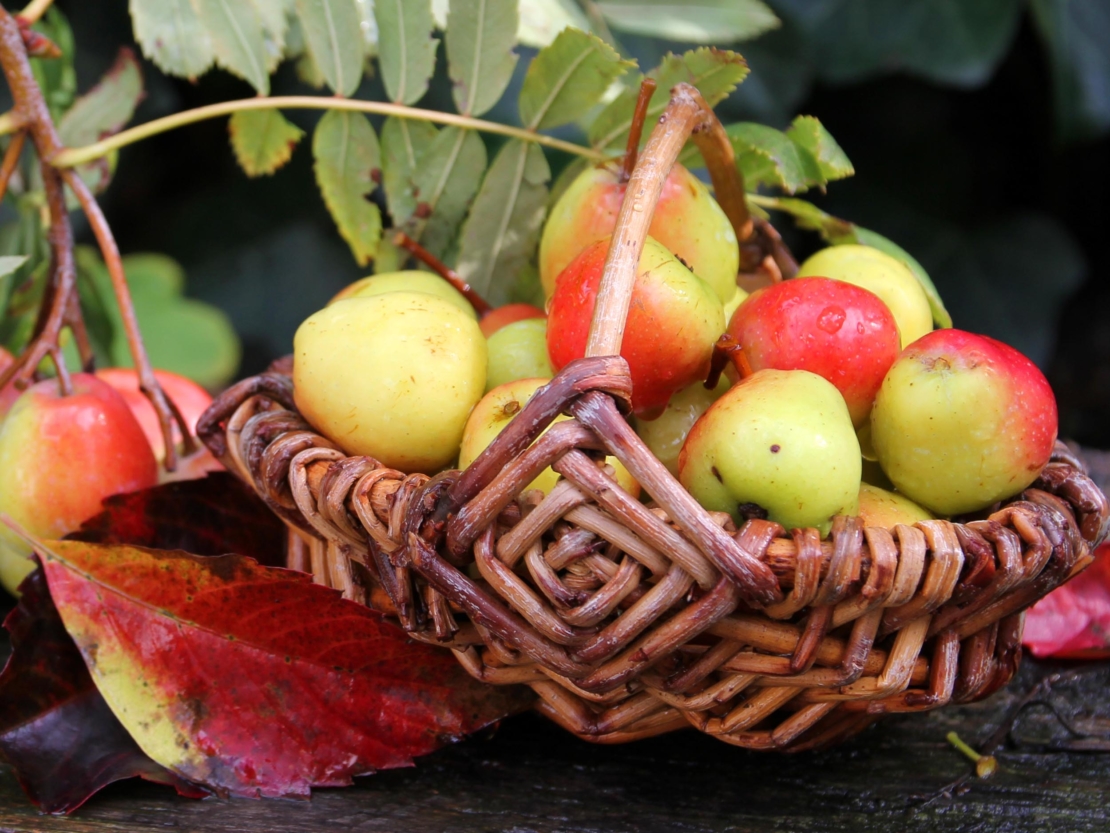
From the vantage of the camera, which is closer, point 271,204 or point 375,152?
point 375,152

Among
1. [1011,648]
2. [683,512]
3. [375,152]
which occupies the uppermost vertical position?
[375,152]

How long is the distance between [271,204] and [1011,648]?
5.40 ft

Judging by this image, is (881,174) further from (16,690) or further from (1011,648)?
(16,690)

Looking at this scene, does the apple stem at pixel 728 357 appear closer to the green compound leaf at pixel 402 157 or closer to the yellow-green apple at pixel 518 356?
the yellow-green apple at pixel 518 356

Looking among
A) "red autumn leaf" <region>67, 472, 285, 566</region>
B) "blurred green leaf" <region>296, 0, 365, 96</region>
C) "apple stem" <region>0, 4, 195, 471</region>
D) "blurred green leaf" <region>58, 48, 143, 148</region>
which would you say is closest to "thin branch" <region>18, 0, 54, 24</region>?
"apple stem" <region>0, 4, 195, 471</region>

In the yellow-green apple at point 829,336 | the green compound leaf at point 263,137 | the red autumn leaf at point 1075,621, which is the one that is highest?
the green compound leaf at point 263,137

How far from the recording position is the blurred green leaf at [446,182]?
856mm

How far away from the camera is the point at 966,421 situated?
1.88ft

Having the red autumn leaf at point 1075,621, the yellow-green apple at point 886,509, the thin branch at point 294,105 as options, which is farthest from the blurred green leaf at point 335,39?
the red autumn leaf at point 1075,621

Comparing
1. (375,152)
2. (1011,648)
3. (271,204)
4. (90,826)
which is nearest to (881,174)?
(271,204)

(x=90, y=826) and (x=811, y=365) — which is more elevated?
(x=811, y=365)

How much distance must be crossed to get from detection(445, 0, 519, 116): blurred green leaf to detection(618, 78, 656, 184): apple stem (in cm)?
16

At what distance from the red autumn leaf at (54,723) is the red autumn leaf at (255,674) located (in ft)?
0.09

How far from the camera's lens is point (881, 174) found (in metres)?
2.03
